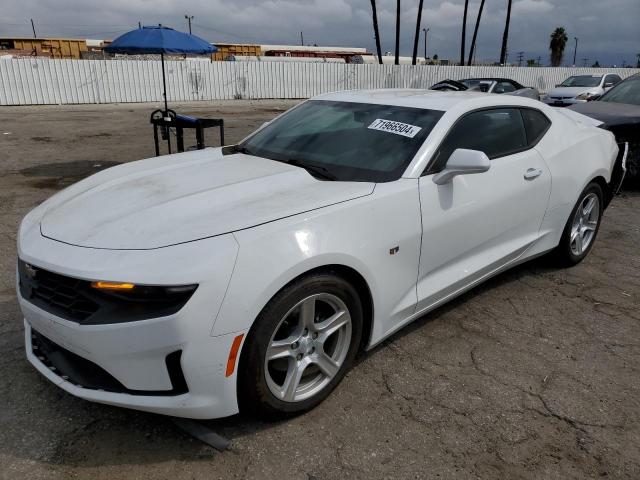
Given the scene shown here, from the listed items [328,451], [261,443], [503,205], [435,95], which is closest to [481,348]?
[503,205]

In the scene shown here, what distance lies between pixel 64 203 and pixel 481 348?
256cm

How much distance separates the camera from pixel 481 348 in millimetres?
3160

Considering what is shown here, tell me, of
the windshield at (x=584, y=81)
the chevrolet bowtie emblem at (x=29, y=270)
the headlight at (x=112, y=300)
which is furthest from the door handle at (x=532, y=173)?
the windshield at (x=584, y=81)

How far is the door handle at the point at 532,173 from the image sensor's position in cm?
350

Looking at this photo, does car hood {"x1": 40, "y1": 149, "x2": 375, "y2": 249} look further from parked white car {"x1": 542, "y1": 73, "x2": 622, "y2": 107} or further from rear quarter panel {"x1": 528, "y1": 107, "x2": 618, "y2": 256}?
parked white car {"x1": 542, "y1": 73, "x2": 622, "y2": 107}

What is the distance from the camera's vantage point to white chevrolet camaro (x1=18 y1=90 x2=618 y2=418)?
2.03m

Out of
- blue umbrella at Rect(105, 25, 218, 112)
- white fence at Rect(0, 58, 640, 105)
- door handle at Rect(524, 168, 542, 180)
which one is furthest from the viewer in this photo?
white fence at Rect(0, 58, 640, 105)

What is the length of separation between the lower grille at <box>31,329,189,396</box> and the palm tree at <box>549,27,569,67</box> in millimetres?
76917

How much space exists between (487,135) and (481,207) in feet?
1.90

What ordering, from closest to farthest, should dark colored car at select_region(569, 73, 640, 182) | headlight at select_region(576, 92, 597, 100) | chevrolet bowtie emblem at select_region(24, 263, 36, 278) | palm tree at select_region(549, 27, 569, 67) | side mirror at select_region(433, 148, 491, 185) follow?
chevrolet bowtie emblem at select_region(24, 263, 36, 278) → side mirror at select_region(433, 148, 491, 185) → dark colored car at select_region(569, 73, 640, 182) → headlight at select_region(576, 92, 597, 100) → palm tree at select_region(549, 27, 569, 67)

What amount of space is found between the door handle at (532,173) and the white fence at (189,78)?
70.9 ft

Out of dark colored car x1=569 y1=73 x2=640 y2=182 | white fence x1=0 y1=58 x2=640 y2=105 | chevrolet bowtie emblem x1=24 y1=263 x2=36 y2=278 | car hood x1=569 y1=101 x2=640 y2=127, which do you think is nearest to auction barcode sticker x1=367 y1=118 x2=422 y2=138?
chevrolet bowtie emblem x1=24 y1=263 x2=36 y2=278

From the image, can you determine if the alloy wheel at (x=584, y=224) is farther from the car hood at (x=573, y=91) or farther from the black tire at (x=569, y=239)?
the car hood at (x=573, y=91)

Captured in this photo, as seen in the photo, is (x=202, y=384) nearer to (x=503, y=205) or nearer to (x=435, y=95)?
(x=503, y=205)
